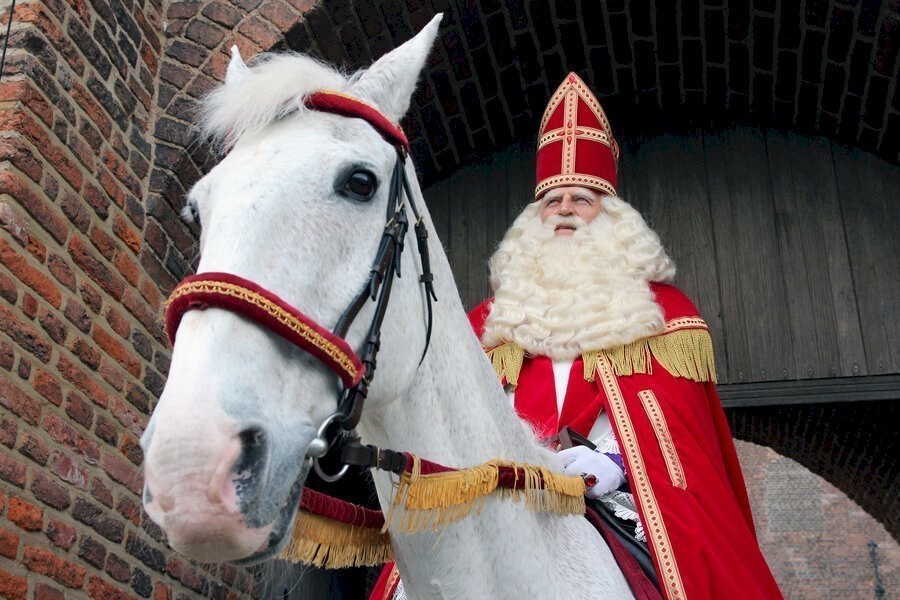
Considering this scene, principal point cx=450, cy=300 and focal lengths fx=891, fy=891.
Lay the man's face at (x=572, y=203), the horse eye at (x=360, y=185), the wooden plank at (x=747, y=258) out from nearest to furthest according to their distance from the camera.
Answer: the horse eye at (x=360, y=185)
the man's face at (x=572, y=203)
the wooden plank at (x=747, y=258)

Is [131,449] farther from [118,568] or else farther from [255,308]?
[255,308]

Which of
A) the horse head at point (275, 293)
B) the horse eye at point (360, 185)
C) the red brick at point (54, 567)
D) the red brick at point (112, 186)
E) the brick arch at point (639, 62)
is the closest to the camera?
the horse head at point (275, 293)

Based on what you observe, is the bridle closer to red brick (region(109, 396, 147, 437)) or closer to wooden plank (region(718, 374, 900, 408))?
red brick (region(109, 396, 147, 437))

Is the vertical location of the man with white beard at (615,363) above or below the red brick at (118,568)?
above

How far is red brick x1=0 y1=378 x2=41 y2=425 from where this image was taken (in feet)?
8.74

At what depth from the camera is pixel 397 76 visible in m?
2.04

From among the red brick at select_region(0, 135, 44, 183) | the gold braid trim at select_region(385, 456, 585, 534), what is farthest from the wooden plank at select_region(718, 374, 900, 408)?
the red brick at select_region(0, 135, 44, 183)

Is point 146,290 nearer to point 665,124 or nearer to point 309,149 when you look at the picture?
point 309,149

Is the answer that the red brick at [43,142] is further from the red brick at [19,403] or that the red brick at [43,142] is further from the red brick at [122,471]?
the red brick at [122,471]

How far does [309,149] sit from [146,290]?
2.06 m

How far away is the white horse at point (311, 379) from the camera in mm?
1282

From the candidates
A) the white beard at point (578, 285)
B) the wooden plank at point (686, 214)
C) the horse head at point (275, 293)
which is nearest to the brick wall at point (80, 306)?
the horse head at point (275, 293)

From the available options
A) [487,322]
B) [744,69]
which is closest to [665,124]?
[744,69]

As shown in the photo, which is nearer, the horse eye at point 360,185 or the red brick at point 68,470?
the horse eye at point 360,185
